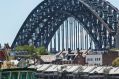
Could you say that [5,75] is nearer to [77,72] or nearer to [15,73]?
[15,73]

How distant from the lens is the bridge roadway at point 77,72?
12850 centimetres

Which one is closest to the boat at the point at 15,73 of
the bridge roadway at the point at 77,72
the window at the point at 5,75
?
the window at the point at 5,75

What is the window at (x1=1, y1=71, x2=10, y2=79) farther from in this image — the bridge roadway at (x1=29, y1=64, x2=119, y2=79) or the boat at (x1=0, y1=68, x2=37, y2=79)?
the bridge roadway at (x1=29, y1=64, x2=119, y2=79)

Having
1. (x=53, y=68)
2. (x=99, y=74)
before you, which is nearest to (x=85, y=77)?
(x=99, y=74)

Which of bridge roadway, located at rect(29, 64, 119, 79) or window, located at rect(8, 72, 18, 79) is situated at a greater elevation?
window, located at rect(8, 72, 18, 79)

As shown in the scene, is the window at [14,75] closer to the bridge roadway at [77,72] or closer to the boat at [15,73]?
the boat at [15,73]

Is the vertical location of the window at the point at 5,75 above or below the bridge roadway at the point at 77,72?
above

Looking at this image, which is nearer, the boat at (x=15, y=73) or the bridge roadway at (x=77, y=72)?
the boat at (x=15, y=73)

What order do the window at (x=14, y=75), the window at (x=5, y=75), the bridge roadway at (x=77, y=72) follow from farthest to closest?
1. the bridge roadway at (x=77, y=72)
2. the window at (x=5, y=75)
3. the window at (x=14, y=75)

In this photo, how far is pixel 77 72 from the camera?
450 ft

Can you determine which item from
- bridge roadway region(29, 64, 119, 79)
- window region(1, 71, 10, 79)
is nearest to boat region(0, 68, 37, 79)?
window region(1, 71, 10, 79)

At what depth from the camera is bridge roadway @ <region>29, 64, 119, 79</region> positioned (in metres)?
128

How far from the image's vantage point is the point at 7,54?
2140 inches

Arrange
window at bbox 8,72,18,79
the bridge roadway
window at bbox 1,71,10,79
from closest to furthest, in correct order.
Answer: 1. window at bbox 8,72,18,79
2. window at bbox 1,71,10,79
3. the bridge roadway
